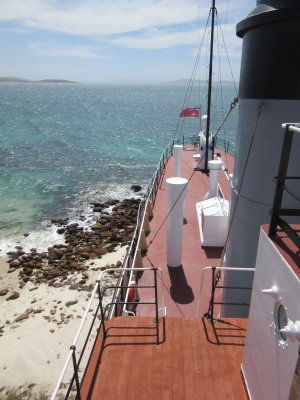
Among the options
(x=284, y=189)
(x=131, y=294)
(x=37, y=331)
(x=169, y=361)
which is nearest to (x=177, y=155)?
(x=131, y=294)

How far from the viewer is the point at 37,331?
17.6 m

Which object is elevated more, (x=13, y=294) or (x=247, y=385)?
(x=247, y=385)

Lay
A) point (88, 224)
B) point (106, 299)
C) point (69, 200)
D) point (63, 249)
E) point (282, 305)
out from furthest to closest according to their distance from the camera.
A: 1. point (69, 200)
2. point (88, 224)
3. point (63, 249)
4. point (106, 299)
5. point (282, 305)

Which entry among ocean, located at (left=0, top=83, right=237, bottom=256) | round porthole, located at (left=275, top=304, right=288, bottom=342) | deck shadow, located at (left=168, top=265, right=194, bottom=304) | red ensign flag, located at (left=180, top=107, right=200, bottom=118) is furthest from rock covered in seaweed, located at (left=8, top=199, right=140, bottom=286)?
round porthole, located at (left=275, top=304, right=288, bottom=342)

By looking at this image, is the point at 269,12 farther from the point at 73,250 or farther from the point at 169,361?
the point at 73,250

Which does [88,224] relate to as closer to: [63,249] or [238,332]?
[63,249]

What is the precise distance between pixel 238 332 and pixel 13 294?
17631mm

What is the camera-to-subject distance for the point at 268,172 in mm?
6125

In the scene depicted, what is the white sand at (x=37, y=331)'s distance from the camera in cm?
1501

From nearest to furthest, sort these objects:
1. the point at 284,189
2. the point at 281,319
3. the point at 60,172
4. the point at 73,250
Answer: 1. the point at 284,189
2. the point at 281,319
3. the point at 73,250
4. the point at 60,172

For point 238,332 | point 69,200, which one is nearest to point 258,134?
point 238,332

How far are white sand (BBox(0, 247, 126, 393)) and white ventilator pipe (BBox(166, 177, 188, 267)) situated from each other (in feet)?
27.3

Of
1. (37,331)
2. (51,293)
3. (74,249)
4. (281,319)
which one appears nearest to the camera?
(281,319)

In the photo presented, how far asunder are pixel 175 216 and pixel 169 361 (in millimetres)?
5607
